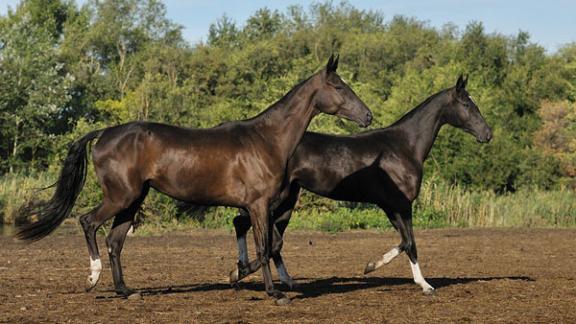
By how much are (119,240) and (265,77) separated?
48.6m

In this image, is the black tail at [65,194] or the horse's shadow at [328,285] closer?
the black tail at [65,194]

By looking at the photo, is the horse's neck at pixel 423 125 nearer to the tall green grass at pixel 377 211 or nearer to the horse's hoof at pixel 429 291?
the horse's hoof at pixel 429 291

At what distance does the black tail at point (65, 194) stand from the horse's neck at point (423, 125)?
4001 millimetres

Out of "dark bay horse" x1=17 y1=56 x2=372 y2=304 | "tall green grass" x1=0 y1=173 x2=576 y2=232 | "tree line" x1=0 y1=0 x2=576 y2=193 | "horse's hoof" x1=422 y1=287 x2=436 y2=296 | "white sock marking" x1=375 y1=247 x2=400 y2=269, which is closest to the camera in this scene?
"dark bay horse" x1=17 y1=56 x2=372 y2=304

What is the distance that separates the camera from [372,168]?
12.2 metres

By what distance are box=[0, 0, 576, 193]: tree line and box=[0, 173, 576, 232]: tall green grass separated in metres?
2.57

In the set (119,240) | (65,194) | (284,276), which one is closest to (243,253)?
(284,276)

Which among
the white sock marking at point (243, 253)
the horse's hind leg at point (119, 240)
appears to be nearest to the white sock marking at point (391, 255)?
the white sock marking at point (243, 253)

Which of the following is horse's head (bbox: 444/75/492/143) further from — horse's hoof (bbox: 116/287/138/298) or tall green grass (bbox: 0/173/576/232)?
tall green grass (bbox: 0/173/576/232)

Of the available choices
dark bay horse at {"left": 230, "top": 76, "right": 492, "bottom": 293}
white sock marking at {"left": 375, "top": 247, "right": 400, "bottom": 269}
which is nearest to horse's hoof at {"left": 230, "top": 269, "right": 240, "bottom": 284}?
dark bay horse at {"left": 230, "top": 76, "right": 492, "bottom": 293}

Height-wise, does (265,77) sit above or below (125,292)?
above

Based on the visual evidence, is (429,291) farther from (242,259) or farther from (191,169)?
(191,169)

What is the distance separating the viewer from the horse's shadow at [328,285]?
11.2 metres

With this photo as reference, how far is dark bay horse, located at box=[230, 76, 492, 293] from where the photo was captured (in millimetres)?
11930
